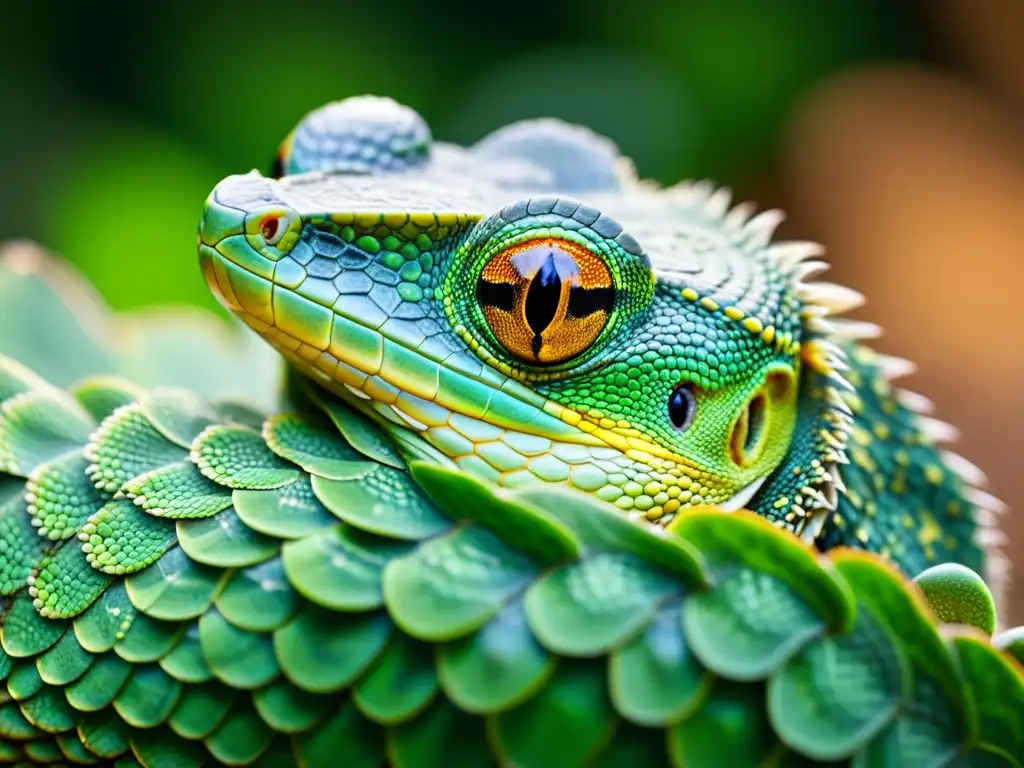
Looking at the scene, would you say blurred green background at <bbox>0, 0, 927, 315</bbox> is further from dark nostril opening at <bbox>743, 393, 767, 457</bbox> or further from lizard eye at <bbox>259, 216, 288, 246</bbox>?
dark nostril opening at <bbox>743, 393, 767, 457</bbox>

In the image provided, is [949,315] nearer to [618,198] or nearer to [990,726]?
[618,198]

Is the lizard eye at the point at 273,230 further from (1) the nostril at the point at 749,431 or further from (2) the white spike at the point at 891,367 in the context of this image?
(2) the white spike at the point at 891,367

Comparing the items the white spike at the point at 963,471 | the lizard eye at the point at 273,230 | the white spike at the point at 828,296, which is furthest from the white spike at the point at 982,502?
the lizard eye at the point at 273,230

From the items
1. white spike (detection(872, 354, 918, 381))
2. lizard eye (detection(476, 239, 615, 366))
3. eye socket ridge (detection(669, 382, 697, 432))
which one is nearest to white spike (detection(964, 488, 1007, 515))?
white spike (detection(872, 354, 918, 381))

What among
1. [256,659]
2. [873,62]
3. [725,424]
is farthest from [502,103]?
[256,659]

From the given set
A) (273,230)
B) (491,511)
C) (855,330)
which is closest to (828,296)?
(855,330)
